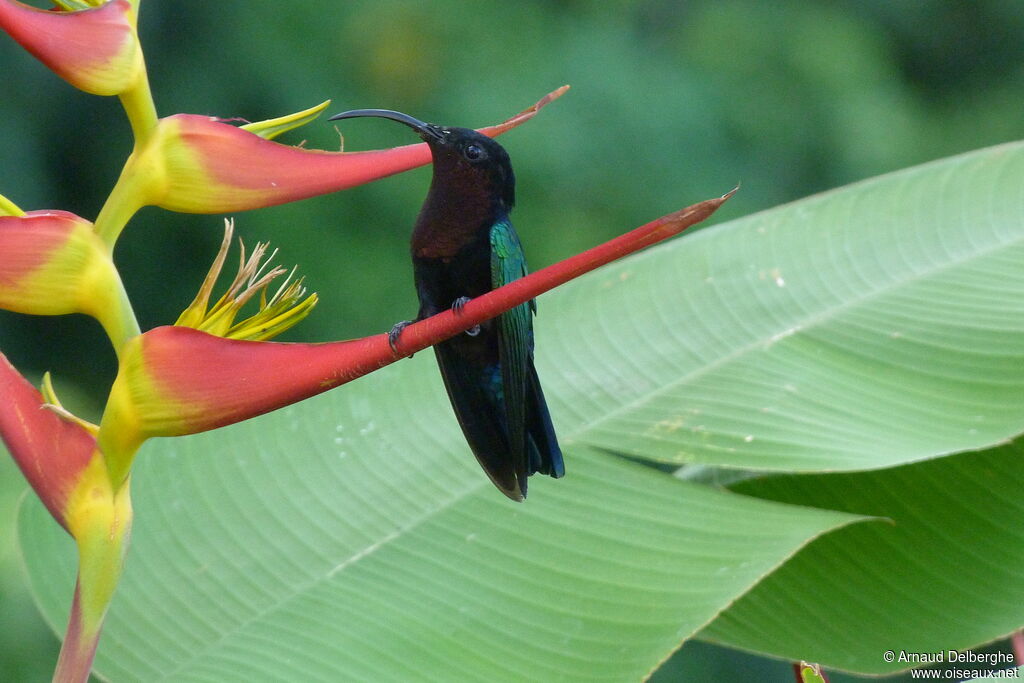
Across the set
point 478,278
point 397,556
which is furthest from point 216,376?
point 397,556

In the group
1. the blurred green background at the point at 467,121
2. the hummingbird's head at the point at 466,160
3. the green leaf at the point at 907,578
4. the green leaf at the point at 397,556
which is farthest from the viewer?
the blurred green background at the point at 467,121

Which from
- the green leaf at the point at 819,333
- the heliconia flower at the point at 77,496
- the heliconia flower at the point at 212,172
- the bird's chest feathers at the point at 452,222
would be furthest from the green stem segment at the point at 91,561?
the green leaf at the point at 819,333

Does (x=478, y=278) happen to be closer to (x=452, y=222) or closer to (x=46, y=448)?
(x=452, y=222)

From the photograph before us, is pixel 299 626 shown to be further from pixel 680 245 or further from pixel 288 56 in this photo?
pixel 288 56

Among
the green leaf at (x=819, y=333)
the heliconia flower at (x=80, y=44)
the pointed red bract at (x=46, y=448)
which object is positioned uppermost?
the heliconia flower at (x=80, y=44)

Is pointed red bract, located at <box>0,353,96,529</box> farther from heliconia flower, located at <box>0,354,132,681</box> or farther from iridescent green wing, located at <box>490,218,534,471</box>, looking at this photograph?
iridescent green wing, located at <box>490,218,534,471</box>

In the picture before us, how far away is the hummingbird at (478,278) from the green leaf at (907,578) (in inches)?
18.2

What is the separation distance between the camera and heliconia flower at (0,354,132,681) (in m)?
0.46

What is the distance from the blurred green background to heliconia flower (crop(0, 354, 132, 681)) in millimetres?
2275

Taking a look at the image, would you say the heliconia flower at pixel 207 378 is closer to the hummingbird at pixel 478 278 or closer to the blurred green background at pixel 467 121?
the hummingbird at pixel 478 278

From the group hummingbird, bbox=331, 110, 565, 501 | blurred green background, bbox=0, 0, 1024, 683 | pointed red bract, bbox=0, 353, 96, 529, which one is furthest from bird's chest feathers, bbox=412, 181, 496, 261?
blurred green background, bbox=0, 0, 1024, 683

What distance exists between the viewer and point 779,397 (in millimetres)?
944

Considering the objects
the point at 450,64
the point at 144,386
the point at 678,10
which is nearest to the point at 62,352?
the point at 450,64

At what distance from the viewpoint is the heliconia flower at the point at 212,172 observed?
0.46 meters
